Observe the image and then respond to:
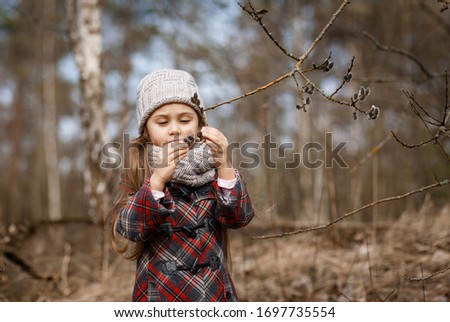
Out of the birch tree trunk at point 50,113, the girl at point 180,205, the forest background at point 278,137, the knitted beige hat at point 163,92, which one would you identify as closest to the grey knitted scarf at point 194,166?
the girl at point 180,205

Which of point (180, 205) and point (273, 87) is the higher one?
point (273, 87)

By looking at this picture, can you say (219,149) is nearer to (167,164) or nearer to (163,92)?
(167,164)

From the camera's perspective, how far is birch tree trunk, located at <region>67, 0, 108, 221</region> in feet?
17.0

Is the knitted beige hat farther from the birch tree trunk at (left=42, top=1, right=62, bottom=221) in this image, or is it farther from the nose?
the birch tree trunk at (left=42, top=1, right=62, bottom=221)

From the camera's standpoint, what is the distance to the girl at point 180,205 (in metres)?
1.90

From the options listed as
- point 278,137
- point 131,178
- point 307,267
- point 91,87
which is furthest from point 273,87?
point 131,178

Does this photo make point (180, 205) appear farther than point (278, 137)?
No

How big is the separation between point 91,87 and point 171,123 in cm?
361

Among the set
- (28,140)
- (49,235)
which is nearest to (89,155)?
(49,235)

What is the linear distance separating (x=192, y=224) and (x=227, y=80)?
6892 mm

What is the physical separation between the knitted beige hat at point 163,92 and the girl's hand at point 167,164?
183 millimetres

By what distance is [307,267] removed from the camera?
355 centimetres

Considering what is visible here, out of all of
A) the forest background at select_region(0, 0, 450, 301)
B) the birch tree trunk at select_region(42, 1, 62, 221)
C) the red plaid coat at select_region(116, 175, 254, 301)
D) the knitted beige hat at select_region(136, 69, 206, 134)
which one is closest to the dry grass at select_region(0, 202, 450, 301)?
the forest background at select_region(0, 0, 450, 301)

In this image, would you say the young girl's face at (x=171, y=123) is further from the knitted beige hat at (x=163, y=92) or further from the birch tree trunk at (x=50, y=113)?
the birch tree trunk at (x=50, y=113)
